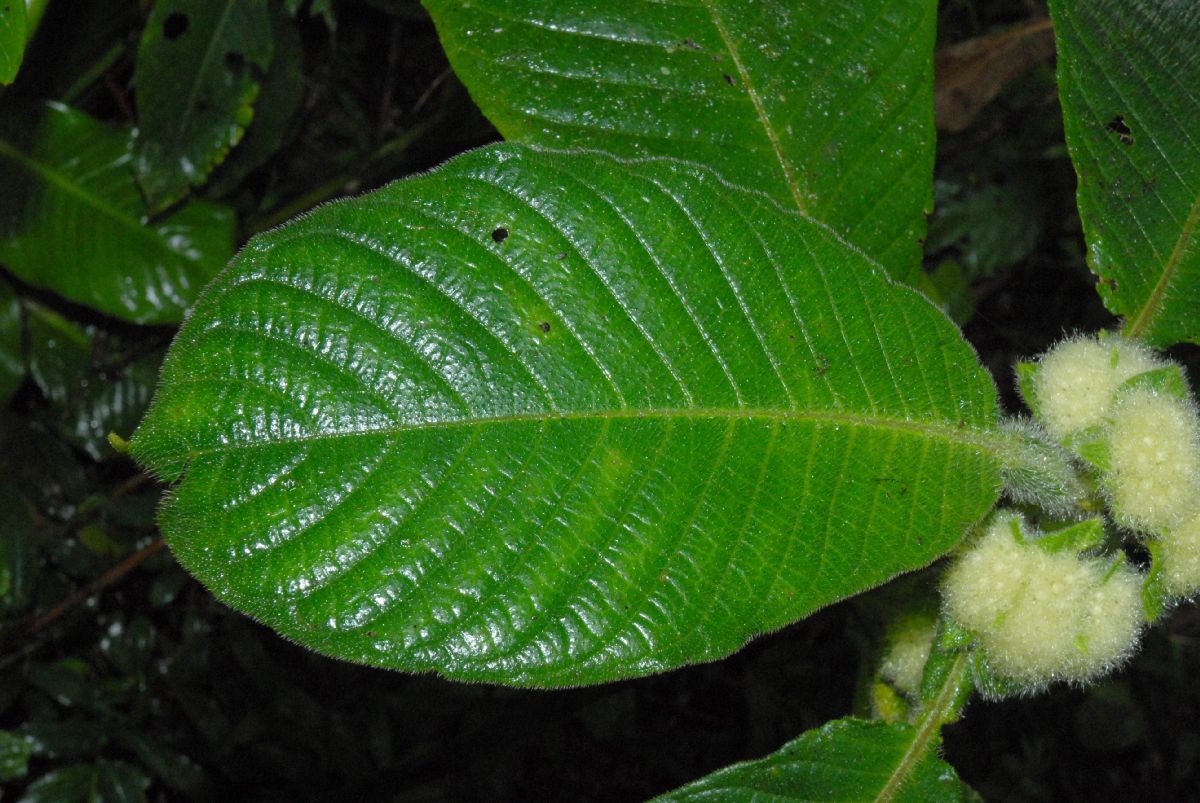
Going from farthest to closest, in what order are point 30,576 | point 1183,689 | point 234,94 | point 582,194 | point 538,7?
point 1183,689 < point 30,576 < point 234,94 < point 538,7 < point 582,194

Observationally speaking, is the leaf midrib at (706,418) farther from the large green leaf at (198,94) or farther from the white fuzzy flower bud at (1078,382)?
the large green leaf at (198,94)

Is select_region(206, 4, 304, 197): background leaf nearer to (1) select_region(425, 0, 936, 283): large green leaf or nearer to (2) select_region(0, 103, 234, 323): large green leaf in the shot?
(2) select_region(0, 103, 234, 323): large green leaf

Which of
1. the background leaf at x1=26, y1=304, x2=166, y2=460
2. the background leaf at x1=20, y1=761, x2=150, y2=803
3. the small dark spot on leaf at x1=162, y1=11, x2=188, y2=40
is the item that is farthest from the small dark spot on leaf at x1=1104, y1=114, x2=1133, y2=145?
the background leaf at x1=20, y1=761, x2=150, y2=803

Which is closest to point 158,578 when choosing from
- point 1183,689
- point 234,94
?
point 234,94

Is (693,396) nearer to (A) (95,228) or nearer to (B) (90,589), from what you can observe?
(A) (95,228)

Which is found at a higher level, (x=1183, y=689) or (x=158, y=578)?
(x=158, y=578)

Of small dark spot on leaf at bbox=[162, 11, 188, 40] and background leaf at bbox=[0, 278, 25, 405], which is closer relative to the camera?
small dark spot on leaf at bbox=[162, 11, 188, 40]

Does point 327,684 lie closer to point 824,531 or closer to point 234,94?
point 234,94

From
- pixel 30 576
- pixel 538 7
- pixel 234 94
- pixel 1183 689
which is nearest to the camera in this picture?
pixel 538 7

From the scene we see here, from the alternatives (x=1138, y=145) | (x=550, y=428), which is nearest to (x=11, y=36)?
(x=550, y=428)
